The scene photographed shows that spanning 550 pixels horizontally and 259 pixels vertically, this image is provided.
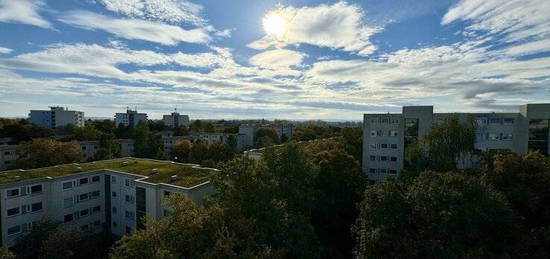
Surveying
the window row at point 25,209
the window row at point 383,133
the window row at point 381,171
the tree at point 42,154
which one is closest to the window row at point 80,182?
the window row at point 25,209

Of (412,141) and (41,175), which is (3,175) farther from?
(412,141)

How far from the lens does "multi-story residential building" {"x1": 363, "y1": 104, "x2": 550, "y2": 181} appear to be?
130 ft

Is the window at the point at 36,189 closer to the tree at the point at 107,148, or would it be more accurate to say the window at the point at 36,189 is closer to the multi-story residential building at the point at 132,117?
the tree at the point at 107,148

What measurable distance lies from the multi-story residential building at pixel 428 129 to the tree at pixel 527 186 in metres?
17.7

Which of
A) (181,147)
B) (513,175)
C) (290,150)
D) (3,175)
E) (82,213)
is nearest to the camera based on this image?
(513,175)

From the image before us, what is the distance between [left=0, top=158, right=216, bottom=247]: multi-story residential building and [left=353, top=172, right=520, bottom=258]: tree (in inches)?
634

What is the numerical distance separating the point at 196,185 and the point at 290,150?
9297mm

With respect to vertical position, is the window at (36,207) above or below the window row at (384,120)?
below

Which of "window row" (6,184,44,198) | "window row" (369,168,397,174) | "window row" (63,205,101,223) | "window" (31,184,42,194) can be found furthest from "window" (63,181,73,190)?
"window row" (369,168,397,174)

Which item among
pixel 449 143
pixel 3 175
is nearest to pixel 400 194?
pixel 449 143

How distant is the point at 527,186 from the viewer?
22.8 meters

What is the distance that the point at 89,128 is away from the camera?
248ft

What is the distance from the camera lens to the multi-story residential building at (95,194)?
92.1ft

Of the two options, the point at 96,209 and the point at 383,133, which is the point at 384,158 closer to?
the point at 383,133
